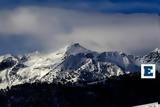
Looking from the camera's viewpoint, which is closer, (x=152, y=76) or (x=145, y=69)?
(x=152, y=76)

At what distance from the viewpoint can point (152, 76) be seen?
260 ft

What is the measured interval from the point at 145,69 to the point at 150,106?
27.7ft

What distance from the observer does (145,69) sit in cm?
8431

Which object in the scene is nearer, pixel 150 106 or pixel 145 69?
pixel 150 106

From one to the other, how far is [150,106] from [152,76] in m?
4.24

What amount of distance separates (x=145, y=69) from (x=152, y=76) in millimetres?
5194

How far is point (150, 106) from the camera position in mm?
77125
